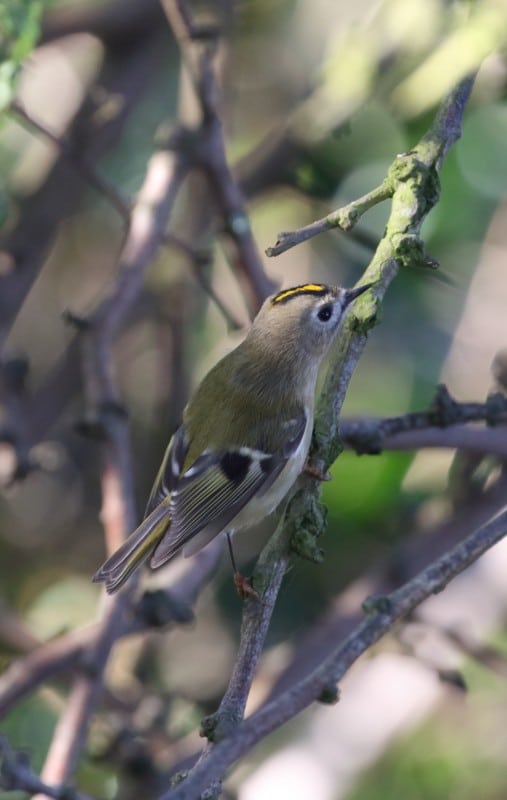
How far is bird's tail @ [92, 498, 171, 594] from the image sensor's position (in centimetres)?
166

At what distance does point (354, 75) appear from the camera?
227 centimetres

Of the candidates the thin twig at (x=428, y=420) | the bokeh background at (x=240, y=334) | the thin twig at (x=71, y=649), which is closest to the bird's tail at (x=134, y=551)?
the thin twig at (x=71, y=649)

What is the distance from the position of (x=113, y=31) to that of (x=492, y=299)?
1.03 m

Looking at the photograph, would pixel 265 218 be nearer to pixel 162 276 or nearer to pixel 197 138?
pixel 162 276

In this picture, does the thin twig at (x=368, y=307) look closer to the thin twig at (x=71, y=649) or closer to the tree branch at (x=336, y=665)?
the tree branch at (x=336, y=665)

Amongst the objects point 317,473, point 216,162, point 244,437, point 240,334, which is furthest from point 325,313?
point 317,473

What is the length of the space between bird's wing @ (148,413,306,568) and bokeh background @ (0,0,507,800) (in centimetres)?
22

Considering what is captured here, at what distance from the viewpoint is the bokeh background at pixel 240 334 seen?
205cm

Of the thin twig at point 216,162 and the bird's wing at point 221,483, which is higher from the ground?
the thin twig at point 216,162

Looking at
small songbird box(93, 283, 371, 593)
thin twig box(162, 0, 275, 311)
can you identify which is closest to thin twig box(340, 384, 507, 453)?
small songbird box(93, 283, 371, 593)

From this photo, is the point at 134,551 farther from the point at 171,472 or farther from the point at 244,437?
the point at 244,437

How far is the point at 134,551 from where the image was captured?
1.73 meters

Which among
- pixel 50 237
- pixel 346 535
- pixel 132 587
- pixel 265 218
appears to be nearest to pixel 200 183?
pixel 265 218

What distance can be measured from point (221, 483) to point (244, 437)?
0.12 meters
